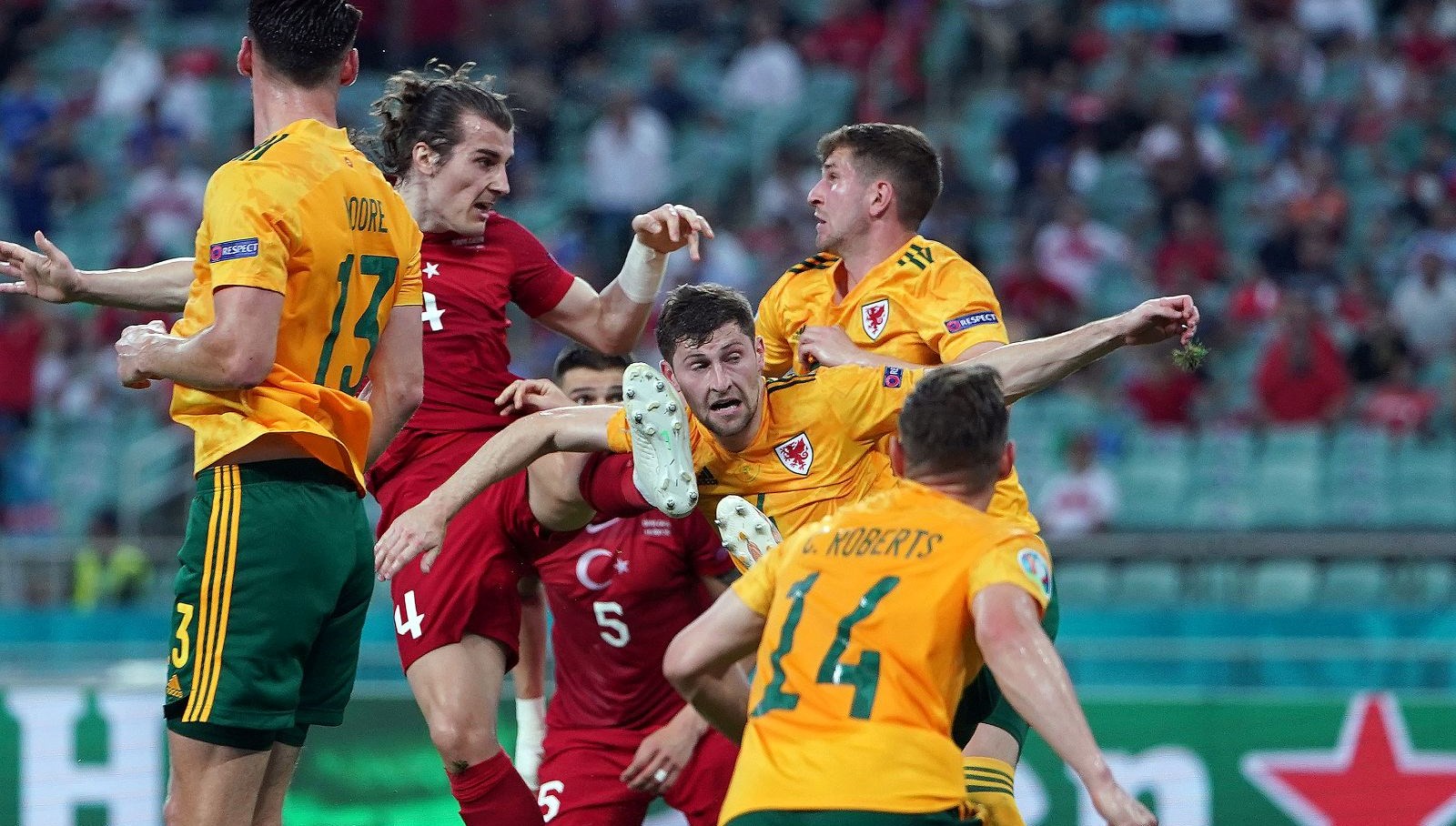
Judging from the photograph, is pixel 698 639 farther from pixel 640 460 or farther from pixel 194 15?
pixel 194 15

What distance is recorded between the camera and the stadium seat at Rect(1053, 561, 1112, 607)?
11477mm

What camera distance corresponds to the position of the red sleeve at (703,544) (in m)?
6.52

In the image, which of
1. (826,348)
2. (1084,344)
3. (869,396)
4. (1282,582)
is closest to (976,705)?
(869,396)

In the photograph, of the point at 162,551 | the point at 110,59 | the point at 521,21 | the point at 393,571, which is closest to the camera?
the point at 393,571

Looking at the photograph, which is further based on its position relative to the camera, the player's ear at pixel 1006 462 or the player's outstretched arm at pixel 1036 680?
the player's ear at pixel 1006 462

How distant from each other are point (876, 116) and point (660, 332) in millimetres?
11196

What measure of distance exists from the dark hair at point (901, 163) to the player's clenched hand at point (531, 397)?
1.27 metres

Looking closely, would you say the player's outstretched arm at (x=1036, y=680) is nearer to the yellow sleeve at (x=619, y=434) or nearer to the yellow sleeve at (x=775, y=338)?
the yellow sleeve at (x=619, y=434)

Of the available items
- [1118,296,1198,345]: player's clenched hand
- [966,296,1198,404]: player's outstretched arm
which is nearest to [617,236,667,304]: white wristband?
[966,296,1198,404]: player's outstretched arm

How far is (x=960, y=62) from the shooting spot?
56.3 ft

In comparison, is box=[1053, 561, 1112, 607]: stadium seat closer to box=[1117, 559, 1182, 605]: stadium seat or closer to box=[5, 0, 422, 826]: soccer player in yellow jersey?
box=[1117, 559, 1182, 605]: stadium seat

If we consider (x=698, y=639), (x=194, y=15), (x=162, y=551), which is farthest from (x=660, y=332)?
(x=194, y=15)

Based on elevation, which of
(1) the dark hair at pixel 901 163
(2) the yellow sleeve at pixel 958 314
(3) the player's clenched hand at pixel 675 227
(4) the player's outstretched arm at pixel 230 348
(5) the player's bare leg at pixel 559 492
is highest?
(1) the dark hair at pixel 901 163

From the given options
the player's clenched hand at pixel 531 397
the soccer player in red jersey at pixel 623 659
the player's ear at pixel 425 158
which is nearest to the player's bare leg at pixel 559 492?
the player's clenched hand at pixel 531 397
